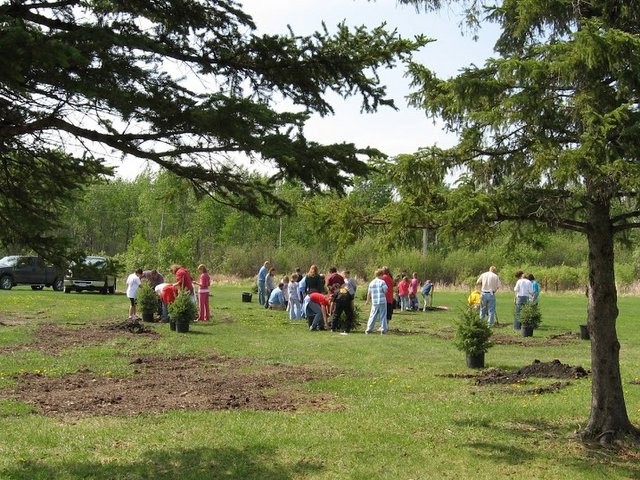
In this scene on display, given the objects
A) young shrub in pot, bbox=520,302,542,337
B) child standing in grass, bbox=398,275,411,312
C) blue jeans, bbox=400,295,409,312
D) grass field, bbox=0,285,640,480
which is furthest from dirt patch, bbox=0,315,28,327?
blue jeans, bbox=400,295,409,312

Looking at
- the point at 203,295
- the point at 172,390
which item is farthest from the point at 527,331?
the point at 172,390

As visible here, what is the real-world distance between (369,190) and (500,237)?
5.91ft

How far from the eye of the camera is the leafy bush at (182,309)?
17.9 meters

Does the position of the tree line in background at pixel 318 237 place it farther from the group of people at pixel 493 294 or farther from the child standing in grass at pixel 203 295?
the child standing in grass at pixel 203 295

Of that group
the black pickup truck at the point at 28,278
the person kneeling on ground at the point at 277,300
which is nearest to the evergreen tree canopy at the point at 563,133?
the person kneeling on ground at the point at 277,300

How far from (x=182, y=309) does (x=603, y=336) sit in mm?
11966

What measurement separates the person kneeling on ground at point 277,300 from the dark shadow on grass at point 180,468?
19691 millimetres

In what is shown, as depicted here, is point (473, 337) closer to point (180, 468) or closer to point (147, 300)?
point (180, 468)

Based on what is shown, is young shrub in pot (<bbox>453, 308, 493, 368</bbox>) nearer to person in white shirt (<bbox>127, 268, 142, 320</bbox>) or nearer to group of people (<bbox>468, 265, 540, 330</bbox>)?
group of people (<bbox>468, 265, 540, 330</bbox>)

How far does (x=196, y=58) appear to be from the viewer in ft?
20.8

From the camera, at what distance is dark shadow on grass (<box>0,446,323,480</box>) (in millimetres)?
6488

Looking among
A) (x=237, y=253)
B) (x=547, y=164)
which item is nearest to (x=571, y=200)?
(x=547, y=164)

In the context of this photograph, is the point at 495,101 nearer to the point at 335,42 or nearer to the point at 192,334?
the point at 335,42

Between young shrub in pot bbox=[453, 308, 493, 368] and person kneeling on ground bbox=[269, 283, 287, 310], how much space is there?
14463 millimetres
